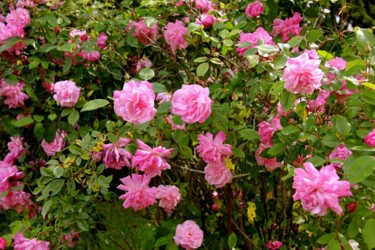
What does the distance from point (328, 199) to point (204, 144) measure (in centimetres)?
52

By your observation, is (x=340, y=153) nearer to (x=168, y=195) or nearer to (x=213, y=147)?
(x=213, y=147)

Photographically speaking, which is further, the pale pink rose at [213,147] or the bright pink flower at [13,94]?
the bright pink flower at [13,94]

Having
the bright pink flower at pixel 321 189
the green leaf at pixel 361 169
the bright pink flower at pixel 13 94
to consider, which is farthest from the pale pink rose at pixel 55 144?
the green leaf at pixel 361 169

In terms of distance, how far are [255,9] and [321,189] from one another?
1.06m

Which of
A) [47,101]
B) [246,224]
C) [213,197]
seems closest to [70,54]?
[47,101]

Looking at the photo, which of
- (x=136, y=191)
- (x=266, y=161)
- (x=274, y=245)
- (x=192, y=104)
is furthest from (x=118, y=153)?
(x=274, y=245)

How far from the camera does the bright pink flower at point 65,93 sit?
81.0 inches

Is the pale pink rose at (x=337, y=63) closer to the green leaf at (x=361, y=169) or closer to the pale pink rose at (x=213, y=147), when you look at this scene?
the pale pink rose at (x=213, y=147)

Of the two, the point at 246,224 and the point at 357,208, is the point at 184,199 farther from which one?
the point at 357,208

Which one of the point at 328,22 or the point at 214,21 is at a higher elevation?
the point at 214,21

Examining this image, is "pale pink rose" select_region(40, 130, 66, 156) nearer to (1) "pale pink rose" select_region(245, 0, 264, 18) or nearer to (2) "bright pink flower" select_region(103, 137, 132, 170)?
(2) "bright pink flower" select_region(103, 137, 132, 170)

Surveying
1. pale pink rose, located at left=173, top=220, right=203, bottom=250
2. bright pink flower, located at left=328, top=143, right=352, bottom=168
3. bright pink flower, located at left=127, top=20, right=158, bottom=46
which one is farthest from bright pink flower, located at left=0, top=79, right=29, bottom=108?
bright pink flower, located at left=328, top=143, right=352, bottom=168

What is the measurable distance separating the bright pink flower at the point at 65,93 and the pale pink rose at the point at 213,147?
0.59 metres

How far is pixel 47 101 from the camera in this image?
2420 mm
